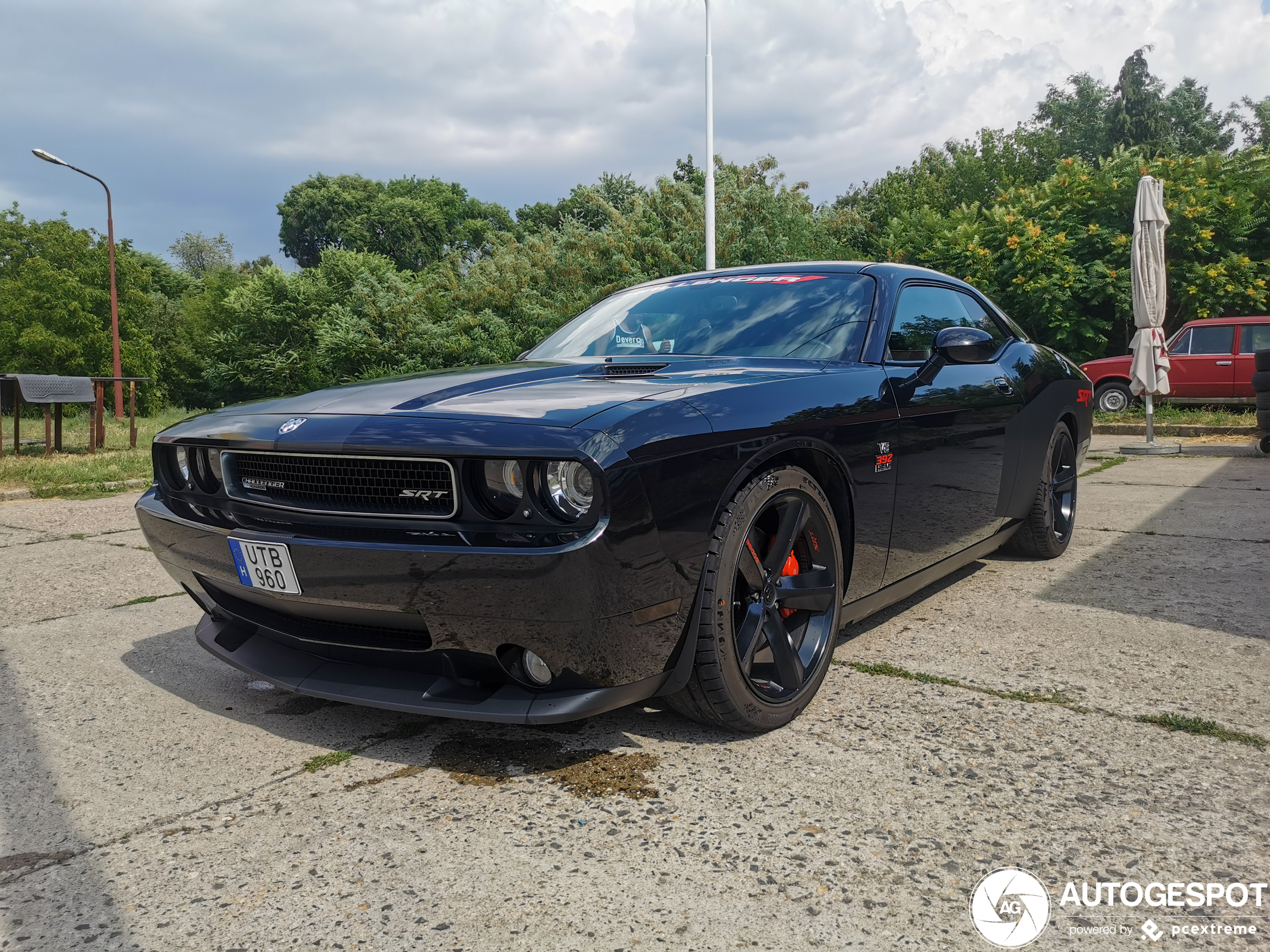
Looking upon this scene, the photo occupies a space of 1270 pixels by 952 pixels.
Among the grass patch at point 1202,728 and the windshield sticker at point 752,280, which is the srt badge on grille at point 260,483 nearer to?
the windshield sticker at point 752,280

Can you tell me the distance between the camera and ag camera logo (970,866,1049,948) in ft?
5.29

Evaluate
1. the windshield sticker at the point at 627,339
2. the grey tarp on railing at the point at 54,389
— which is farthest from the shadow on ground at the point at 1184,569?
the grey tarp on railing at the point at 54,389

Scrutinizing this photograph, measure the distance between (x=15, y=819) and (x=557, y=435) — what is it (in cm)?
148

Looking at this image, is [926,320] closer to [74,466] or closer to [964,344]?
[964,344]

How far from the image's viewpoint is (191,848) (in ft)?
6.45

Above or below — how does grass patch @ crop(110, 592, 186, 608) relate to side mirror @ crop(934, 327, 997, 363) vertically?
below

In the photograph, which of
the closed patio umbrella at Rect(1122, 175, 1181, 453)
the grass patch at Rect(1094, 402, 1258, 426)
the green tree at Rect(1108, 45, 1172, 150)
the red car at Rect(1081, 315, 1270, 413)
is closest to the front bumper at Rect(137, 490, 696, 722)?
the closed patio umbrella at Rect(1122, 175, 1181, 453)

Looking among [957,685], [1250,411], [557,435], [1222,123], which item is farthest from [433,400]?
[1222,123]

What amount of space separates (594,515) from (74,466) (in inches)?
372

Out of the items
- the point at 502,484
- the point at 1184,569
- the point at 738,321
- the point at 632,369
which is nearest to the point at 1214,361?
the point at 1184,569

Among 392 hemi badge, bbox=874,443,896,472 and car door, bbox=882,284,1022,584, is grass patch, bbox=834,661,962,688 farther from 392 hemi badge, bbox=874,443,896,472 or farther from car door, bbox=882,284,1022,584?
392 hemi badge, bbox=874,443,896,472

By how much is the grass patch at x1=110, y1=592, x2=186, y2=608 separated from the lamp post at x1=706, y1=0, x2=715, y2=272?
35.4ft

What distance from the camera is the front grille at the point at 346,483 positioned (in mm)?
2135

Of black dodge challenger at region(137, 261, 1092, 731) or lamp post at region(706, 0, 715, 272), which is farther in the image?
lamp post at region(706, 0, 715, 272)
